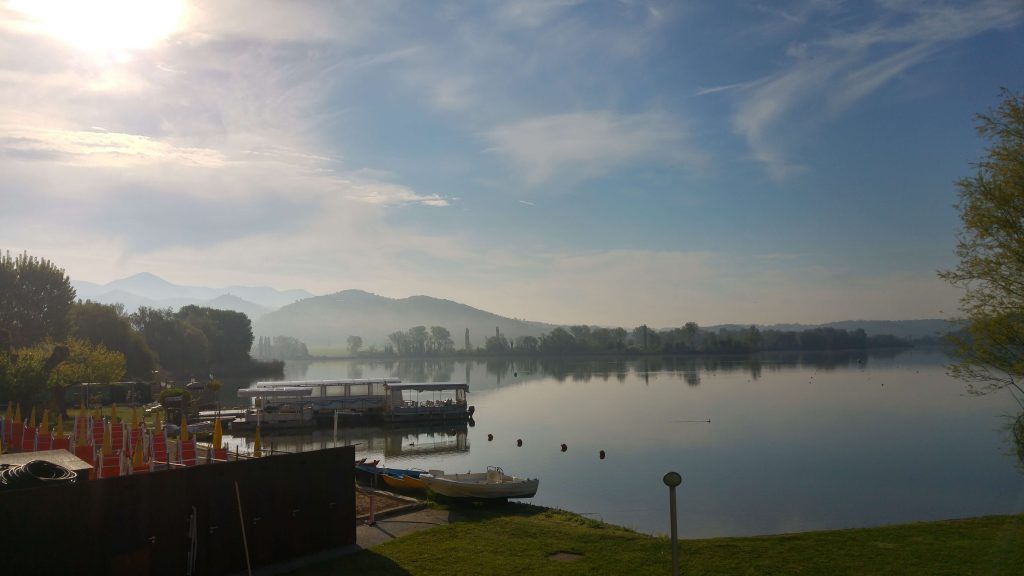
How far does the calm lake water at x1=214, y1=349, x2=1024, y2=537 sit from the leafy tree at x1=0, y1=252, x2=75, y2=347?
2558cm

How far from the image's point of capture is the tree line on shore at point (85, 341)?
4509 cm

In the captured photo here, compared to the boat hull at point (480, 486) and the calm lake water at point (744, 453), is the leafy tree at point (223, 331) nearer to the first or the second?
the calm lake water at point (744, 453)

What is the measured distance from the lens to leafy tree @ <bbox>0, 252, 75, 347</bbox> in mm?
88625

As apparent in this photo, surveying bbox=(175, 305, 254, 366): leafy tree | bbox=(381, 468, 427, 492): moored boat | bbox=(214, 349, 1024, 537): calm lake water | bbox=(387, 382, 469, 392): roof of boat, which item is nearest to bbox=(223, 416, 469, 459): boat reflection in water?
bbox=(214, 349, 1024, 537): calm lake water

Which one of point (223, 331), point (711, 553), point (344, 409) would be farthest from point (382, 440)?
point (223, 331)

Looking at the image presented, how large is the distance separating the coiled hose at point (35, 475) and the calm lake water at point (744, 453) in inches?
804

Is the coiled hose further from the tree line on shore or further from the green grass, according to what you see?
the tree line on shore

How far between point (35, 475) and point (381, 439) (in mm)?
46712

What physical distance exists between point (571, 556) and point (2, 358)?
42.6 metres

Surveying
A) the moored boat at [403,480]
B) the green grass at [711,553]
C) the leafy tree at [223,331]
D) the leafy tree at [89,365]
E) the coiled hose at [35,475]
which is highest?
the leafy tree at [223,331]

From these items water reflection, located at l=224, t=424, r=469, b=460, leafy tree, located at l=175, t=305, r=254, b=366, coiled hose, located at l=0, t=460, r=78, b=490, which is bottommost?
water reflection, located at l=224, t=424, r=469, b=460

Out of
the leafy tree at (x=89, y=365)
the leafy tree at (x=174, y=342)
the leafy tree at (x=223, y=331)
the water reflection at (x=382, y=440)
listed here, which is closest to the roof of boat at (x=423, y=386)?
the water reflection at (x=382, y=440)

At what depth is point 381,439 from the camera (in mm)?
58281

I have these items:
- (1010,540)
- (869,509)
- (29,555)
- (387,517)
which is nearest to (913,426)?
(869,509)
